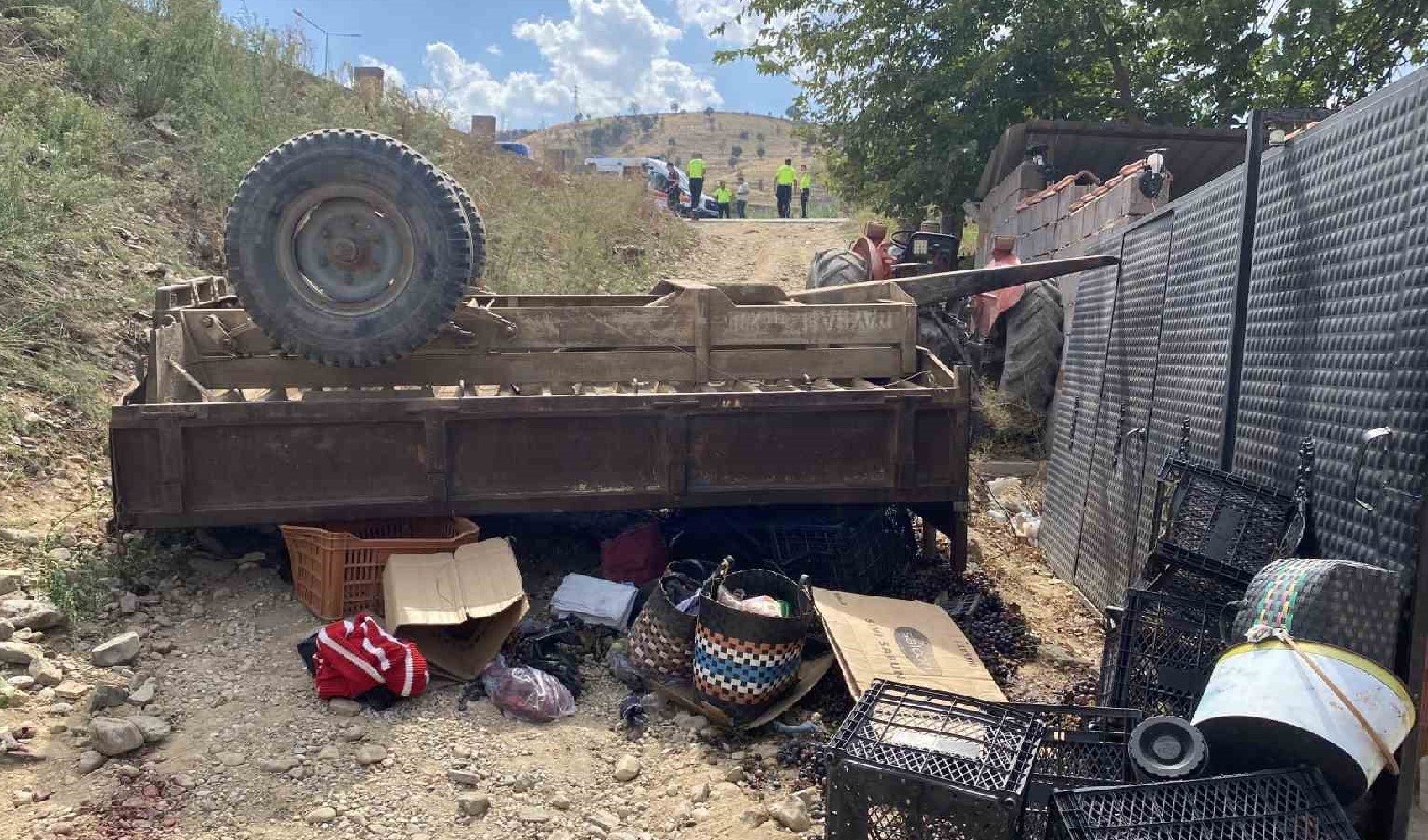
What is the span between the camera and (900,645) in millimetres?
4121

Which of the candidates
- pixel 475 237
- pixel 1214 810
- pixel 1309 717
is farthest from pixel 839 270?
pixel 1214 810

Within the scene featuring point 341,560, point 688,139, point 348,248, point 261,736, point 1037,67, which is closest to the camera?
point 261,736

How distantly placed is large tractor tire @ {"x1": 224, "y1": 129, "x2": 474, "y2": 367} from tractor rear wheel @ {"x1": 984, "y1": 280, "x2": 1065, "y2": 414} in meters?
4.23

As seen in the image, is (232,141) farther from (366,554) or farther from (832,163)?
(832,163)

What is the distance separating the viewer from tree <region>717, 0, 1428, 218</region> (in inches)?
465

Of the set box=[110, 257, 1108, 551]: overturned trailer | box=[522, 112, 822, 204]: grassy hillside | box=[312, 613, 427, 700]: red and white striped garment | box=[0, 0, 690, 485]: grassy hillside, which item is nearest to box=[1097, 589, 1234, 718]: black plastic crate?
box=[110, 257, 1108, 551]: overturned trailer

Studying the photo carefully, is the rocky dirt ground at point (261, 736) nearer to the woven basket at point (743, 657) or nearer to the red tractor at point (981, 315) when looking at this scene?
the woven basket at point (743, 657)

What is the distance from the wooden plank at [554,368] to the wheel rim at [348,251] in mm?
348

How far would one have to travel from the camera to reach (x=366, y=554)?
4387 mm

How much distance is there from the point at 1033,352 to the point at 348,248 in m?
4.75

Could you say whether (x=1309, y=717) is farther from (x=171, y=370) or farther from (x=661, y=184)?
(x=661, y=184)

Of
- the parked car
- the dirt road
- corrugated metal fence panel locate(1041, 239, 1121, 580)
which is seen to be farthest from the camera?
the parked car

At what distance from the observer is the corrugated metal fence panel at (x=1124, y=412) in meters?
4.54

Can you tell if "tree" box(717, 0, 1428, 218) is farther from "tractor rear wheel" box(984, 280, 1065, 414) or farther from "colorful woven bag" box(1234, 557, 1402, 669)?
"colorful woven bag" box(1234, 557, 1402, 669)
